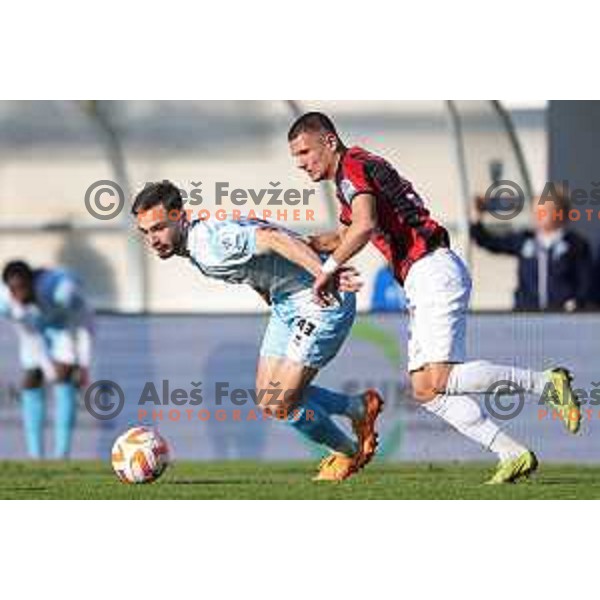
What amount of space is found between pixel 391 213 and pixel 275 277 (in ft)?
2.51

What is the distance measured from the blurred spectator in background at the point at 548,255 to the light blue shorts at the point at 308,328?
3.93 feet

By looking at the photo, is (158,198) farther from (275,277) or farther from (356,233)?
(356,233)

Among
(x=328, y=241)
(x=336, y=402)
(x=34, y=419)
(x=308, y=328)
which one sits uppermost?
(x=328, y=241)

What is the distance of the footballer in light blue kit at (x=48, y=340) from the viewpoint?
17844 mm

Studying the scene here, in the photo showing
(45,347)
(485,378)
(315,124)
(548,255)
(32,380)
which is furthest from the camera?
(45,347)

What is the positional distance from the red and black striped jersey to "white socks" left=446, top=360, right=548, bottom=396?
0.65 meters

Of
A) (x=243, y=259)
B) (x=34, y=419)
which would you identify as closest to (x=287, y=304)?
(x=243, y=259)

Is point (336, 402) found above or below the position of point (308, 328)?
below

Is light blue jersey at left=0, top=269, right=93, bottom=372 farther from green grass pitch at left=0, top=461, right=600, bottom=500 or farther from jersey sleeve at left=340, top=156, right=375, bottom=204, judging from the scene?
jersey sleeve at left=340, top=156, right=375, bottom=204

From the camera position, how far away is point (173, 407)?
56.1ft

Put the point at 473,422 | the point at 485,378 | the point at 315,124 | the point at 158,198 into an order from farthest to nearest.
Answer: the point at 158,198 → the point at 315,124 → the point at 485,378 → the point at 473,422

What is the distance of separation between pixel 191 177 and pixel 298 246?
3.71 ft

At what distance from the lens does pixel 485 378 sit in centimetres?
1623
